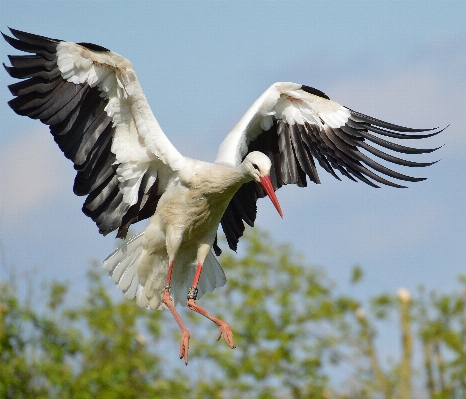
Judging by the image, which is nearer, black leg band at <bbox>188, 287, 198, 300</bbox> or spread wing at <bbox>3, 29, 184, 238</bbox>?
spread wing at <bbox>3, 29, 184, 238</bbox>

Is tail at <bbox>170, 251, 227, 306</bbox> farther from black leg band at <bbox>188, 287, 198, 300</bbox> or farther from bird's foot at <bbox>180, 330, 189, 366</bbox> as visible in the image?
bird's foot at <bbox>180, 330, 189, 366</bbox>

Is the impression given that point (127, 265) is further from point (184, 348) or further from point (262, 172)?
point (262, 172)

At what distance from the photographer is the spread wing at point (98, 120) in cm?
895

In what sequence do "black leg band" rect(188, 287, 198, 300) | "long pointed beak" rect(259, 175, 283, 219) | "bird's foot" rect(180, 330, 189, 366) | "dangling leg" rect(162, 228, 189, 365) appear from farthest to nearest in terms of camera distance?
"black leg band" rect(188, 287, 198, 300)
"dangling leg" rect(162, 228, 189, 365)
"bird's foot" rect(180, 330, 189, 366)
"long pointed beak" rect(259, 175, 283, 219)

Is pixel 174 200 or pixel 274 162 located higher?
pixel 274 162

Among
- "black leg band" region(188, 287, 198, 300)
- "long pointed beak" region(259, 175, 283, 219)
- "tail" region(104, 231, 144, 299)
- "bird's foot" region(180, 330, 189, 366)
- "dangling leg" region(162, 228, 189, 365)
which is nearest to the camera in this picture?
"long pointed beak" region(259, 175, 283, 219)

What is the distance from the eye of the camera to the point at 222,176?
29.7 feet

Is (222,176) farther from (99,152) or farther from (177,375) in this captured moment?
(177,375)

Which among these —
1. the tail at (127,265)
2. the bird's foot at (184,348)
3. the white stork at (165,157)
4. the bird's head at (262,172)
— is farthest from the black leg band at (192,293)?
the bird's head at (262,172)

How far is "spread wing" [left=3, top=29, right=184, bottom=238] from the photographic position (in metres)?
8.95

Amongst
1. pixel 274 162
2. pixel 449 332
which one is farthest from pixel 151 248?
pixel 449 332

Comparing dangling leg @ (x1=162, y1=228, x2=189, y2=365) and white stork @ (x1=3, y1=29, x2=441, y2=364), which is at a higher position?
white stork @ (x1=3, y1=29, x2=441, y2=364)

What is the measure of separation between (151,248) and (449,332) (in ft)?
37.4

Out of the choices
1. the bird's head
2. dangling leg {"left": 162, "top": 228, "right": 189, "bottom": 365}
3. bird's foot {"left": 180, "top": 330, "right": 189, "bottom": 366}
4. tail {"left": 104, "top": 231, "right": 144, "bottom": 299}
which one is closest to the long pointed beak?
the bird's head
